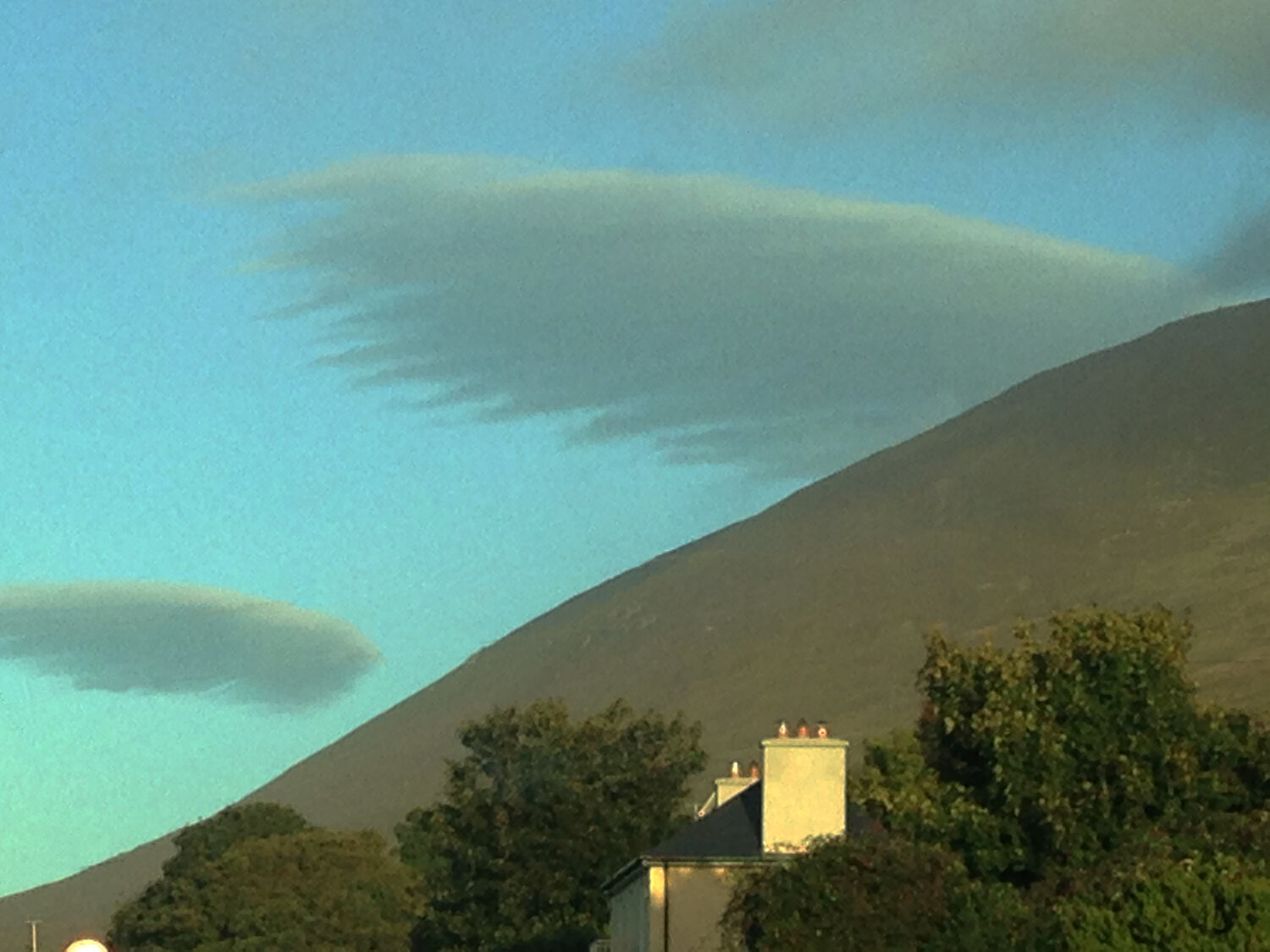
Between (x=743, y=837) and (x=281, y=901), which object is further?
(x=281, y=901)

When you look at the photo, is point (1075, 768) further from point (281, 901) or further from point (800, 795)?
point (281, 901)

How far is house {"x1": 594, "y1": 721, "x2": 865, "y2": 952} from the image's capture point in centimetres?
4881

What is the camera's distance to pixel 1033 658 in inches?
2245

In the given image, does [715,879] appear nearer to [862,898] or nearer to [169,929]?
[862,898]

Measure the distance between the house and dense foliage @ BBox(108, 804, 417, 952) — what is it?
66.5 meters

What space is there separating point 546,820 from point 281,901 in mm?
27093

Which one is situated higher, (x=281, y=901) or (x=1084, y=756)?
(x=1084, y=756)

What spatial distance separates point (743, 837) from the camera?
50.2 metres

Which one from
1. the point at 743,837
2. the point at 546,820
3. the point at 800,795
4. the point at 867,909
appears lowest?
the point at 867,909

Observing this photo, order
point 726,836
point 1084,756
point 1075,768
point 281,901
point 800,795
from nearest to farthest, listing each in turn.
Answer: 1. point 800,795
2. point 726,836
3. point 1084,756
4. point 1075,768
5. point 281,901

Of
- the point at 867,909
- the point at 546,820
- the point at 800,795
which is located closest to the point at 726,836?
the point at 800,795

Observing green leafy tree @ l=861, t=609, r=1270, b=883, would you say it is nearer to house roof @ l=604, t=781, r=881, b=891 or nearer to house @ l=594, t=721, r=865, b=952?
house roof @ l=604, t=781, r=881, b=891

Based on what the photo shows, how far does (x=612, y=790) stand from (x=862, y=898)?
58016 mm

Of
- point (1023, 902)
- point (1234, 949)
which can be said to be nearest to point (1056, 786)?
point (1023, 902)
